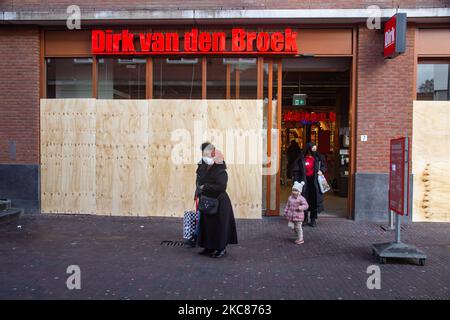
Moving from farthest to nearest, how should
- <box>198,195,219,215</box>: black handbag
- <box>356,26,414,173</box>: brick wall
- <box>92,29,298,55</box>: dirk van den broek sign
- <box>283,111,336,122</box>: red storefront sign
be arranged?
<box>283,111,336,122</box>: red storefront sign, <box>92,29,298,55</box>: dirk van den broek sign, <box>356,26,414,173</box>: brick wall, <box>198,195,219,215</box>: black handbag

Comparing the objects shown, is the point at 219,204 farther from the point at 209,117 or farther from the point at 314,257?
the point at 209,117

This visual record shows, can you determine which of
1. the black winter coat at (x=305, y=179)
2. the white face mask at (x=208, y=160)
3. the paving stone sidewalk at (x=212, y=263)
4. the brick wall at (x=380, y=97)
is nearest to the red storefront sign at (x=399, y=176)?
the paving stone sidewalk at (x=212, y=263)

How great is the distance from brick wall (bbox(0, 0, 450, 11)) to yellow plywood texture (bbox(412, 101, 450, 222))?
7.32 ft

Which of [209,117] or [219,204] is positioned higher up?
[209,117]

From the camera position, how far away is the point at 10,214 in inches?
403

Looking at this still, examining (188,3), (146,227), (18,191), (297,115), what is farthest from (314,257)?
(297,115)

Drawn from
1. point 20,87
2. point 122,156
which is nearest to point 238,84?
point 122,156

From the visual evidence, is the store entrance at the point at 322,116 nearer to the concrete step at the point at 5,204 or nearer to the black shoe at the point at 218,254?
the black shoe at the point at 218,254

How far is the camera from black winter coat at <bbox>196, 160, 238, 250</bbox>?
743 cm

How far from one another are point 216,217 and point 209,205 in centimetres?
27

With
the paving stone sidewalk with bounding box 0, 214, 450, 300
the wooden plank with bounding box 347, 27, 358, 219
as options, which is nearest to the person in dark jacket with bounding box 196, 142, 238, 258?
the paving stone sidewalk with bounding box 0, 214, 450, 300

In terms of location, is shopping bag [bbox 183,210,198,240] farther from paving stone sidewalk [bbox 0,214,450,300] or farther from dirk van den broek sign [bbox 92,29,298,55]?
dirk van den broek sign [bbox 92,29,298,55]

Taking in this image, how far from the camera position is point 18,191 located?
432 inches

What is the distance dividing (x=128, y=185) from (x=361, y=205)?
5.40 m
